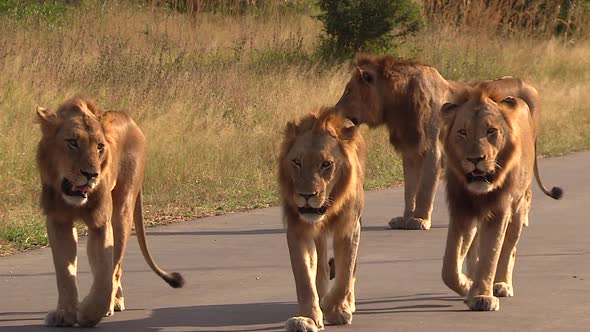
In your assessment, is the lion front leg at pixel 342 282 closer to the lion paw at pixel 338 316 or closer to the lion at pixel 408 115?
the lion paw at pixel 338 316

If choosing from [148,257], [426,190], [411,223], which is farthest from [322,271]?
[426,190]

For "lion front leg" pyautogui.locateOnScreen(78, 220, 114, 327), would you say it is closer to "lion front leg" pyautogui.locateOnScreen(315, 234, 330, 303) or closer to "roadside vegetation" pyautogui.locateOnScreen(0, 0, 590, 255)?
"lion front leg" pyautogui.locateOnScreen(315, 234, 330, 303)

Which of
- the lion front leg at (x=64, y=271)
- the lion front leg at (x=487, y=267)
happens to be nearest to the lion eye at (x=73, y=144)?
the lion front leg at (x=64, y=271)

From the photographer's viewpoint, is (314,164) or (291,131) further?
(291,131)

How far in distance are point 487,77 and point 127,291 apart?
1388 cm

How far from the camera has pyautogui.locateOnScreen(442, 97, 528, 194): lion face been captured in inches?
275

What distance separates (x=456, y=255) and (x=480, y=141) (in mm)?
624

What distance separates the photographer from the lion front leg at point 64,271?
6.40 metres

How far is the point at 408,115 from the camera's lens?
1032 centimetres

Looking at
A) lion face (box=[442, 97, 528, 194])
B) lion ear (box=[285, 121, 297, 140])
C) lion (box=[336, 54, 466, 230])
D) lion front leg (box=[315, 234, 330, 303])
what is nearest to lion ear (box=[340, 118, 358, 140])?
lion ear (box=[285, 121, 297, 140])

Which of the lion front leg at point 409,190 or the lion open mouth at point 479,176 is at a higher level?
the lion open mouth at point 479,176

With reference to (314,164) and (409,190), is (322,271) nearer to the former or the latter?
(314,164)

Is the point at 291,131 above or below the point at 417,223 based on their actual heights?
above

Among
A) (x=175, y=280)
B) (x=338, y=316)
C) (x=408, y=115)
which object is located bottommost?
(x=408, y=115)
